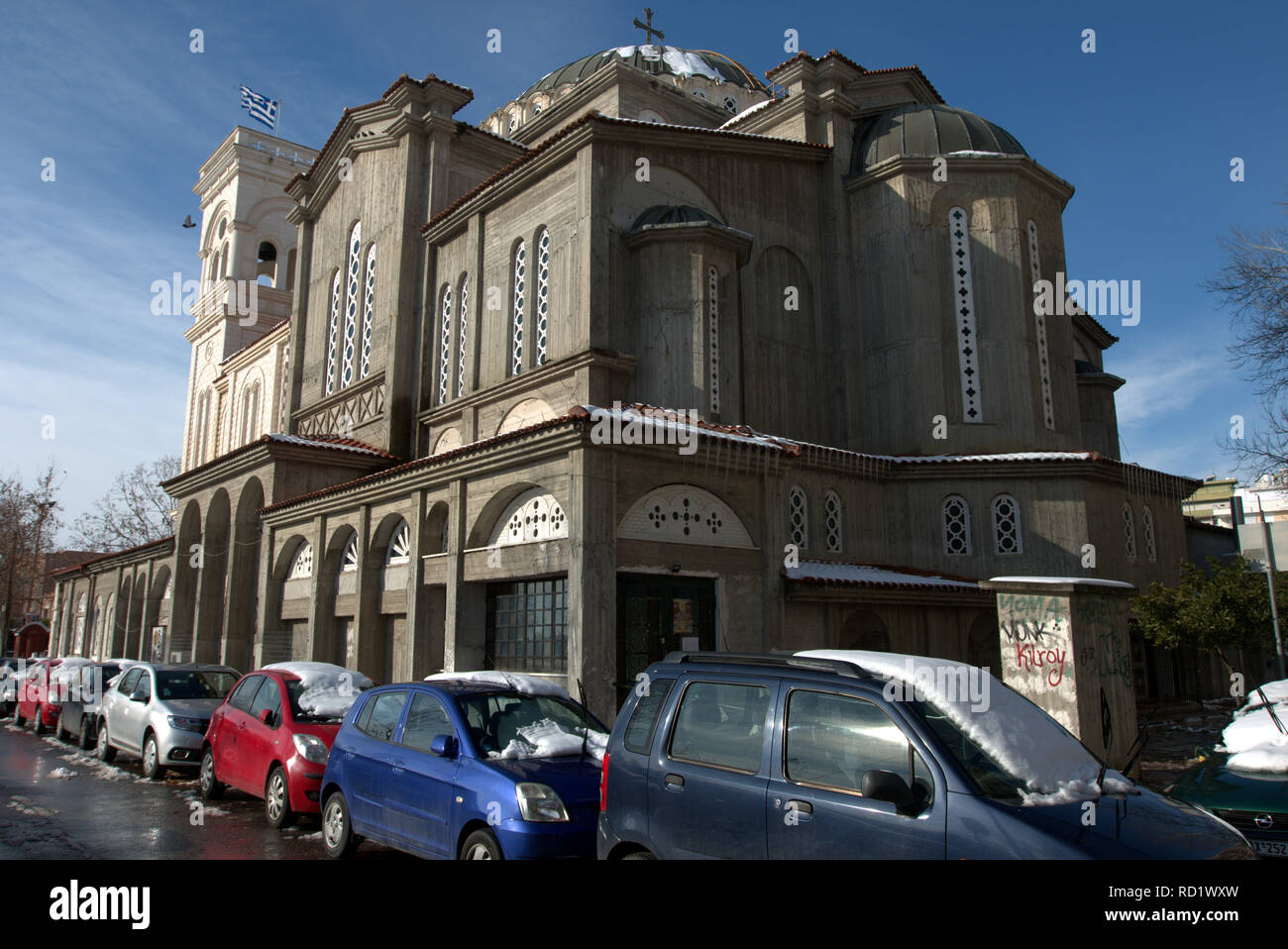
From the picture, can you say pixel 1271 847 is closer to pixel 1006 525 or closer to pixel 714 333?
pixel 714 333

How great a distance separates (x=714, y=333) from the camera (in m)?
18.5

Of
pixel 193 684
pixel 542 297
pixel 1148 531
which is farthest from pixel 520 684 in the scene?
pixel 1148 531

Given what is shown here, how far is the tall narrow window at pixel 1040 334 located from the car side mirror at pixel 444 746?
1815 cm

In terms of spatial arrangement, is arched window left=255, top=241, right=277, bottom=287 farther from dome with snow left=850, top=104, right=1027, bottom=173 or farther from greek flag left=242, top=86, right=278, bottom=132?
dome with snow left=850, top=104, right=1027, bottom=173

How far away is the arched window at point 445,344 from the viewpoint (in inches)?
901

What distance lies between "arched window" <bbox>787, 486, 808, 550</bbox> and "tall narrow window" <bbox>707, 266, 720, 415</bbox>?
95.6 inches

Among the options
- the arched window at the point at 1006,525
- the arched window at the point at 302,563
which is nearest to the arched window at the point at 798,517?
the arched window at the point at 1006,525

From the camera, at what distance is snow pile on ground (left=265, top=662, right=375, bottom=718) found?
9977mm

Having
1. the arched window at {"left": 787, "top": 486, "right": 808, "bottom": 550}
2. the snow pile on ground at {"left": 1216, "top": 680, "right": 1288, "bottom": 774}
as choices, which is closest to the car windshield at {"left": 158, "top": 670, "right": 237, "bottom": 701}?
the arched window at {"left": 787, "top": 486, "right": 808, "bottom": 550}

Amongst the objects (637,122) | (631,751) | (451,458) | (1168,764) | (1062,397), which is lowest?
(1168,764)
